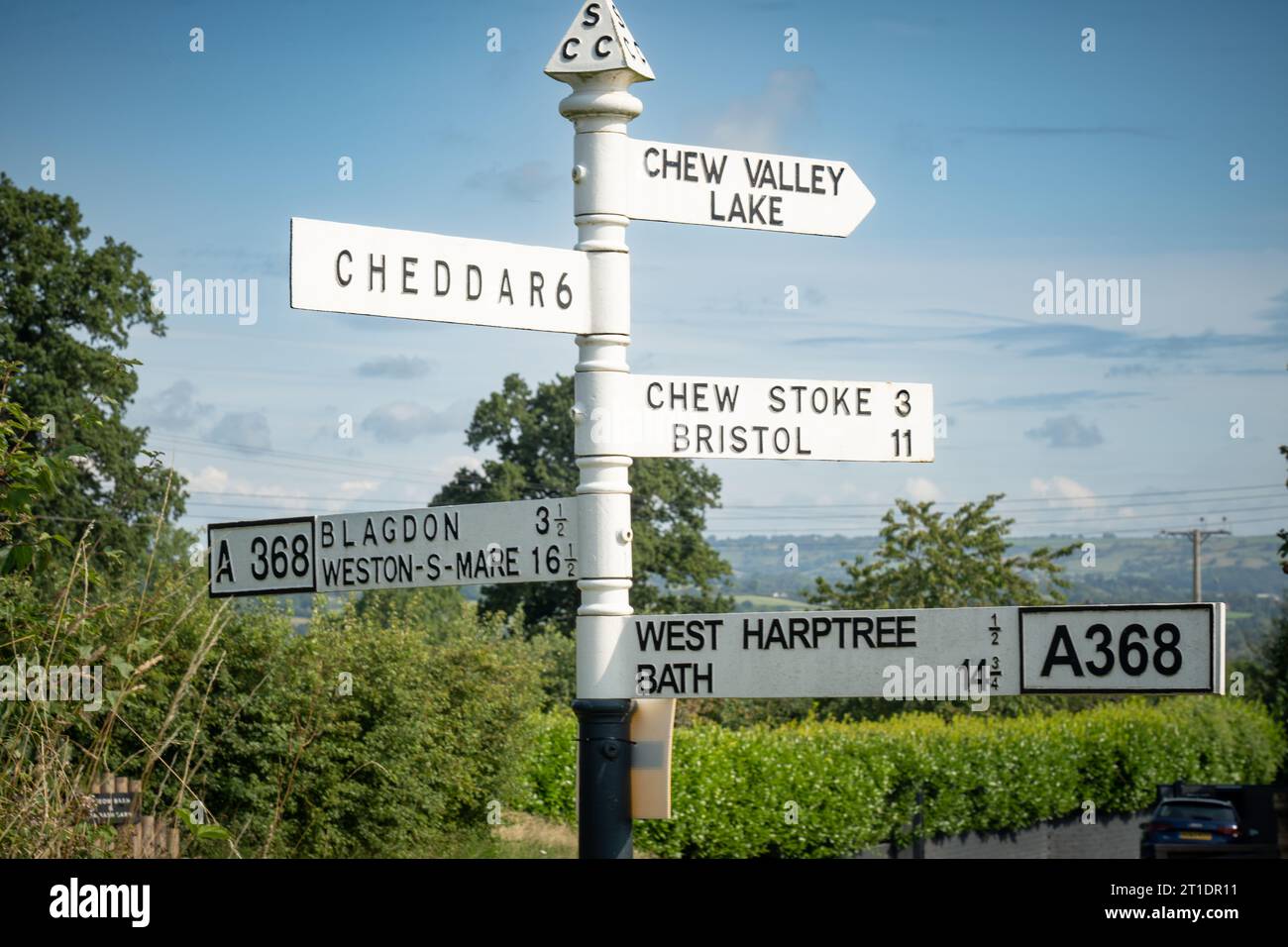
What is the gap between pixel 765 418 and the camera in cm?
495

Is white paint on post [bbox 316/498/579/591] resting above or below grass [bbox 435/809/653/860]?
above

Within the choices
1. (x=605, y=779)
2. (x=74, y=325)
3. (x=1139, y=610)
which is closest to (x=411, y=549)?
(x=605, y=779)

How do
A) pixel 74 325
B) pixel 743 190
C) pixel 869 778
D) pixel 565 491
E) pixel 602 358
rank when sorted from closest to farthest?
pixel 602 358 → pixel 743 190 → pixel 869 778 → pixel 74 325 → pixel 565 491

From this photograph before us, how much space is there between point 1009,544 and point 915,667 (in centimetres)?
3839

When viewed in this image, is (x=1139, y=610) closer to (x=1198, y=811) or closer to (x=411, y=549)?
(x=411, y=549)

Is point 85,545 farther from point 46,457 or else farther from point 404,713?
point 404,713

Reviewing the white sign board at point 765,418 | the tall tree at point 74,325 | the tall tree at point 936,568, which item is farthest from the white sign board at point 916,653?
the tall tree at point 936,568

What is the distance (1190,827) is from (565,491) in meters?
33.2

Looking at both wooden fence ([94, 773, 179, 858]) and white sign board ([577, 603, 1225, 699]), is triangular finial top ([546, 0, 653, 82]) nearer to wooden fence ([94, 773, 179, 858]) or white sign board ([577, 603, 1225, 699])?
white sign board ([577, 603, 1225, 699])

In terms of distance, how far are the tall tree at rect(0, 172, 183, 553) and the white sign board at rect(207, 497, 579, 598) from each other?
27.7 m

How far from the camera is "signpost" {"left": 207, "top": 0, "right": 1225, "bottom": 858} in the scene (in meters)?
4.26

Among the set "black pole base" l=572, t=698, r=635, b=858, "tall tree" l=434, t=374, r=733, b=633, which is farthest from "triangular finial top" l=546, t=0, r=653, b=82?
"tall tree" l=434, t=374, r=733, b=633
